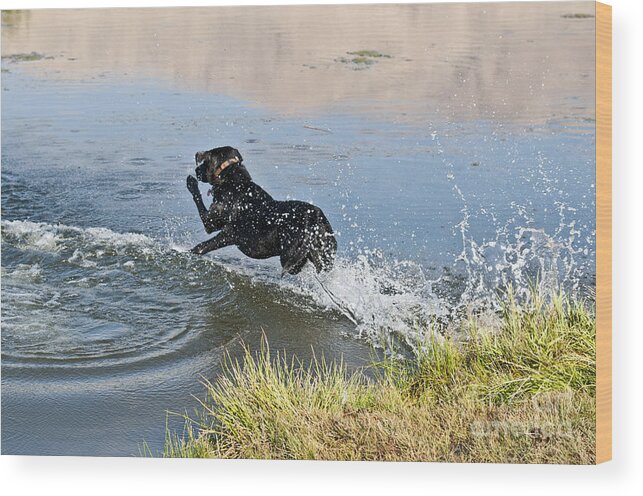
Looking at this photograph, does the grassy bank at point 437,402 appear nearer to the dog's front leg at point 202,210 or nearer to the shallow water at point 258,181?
the shallow water at point 258,181

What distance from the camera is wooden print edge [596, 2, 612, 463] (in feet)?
17.4

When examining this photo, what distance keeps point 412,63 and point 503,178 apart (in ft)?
2.19

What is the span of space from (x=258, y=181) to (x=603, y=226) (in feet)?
5.31

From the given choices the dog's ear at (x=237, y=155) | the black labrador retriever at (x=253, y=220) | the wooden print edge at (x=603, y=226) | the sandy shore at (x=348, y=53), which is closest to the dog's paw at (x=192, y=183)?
the black labrador retriever at (x=253, y=220)

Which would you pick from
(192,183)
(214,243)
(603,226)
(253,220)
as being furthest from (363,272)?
(603,226)

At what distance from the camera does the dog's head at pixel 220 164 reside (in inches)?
227

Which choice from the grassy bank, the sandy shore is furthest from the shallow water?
the grassy bank

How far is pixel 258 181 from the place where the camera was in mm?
5770

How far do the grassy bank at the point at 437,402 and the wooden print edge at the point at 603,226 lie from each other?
1.8 inches

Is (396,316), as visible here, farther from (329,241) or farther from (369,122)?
(369,122)

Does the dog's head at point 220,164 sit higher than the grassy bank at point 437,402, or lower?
higher

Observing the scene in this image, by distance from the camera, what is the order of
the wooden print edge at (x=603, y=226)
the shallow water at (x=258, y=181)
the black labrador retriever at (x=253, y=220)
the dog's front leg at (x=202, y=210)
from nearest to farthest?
the wooden print edge at (x=603, y=226), the shallow water at (x=258, y=181), the black labrador retriever at (x=253, y=220), the dog's front leg at (x=202, y=210)

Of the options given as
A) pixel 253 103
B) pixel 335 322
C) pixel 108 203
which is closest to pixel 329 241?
pixel 335 322

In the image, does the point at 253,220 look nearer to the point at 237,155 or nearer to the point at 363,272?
the point at 237,155
